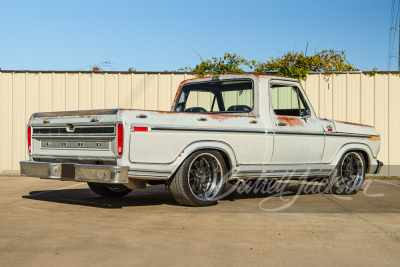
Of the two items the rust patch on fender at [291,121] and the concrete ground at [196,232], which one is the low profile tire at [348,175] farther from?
the rust patch on fender at [291,121]

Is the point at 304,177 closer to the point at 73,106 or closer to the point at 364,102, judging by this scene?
the point at 364,102

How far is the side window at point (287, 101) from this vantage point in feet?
26.6

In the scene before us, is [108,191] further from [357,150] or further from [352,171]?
[357,150]

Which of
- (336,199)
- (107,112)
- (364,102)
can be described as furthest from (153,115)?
(364,102)

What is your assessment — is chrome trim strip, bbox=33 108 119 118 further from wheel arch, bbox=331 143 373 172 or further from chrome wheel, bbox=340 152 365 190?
chrome wheel, bbox=340 152 365 190

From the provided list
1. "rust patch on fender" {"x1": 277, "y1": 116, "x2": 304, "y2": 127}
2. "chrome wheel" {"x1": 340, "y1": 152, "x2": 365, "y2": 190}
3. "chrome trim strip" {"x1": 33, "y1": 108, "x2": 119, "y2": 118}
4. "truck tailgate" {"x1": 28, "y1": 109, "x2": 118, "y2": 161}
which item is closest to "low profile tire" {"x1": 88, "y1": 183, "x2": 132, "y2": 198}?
"truck tailgate" {"x1": 28, "y1": 109, "x2": 118, "y2": 161}

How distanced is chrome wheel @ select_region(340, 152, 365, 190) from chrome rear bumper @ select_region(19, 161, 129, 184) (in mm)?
4454

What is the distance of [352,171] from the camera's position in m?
9.39

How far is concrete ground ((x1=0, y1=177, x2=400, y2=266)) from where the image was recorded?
4320mm

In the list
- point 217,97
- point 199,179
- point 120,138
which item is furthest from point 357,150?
point 120,138

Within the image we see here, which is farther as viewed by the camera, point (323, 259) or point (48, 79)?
point (48, 79)

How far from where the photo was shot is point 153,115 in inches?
256

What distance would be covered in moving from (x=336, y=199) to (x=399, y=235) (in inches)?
124

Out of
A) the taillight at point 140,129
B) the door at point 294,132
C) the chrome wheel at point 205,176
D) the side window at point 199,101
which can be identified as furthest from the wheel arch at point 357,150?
the taillight at point 140,129
